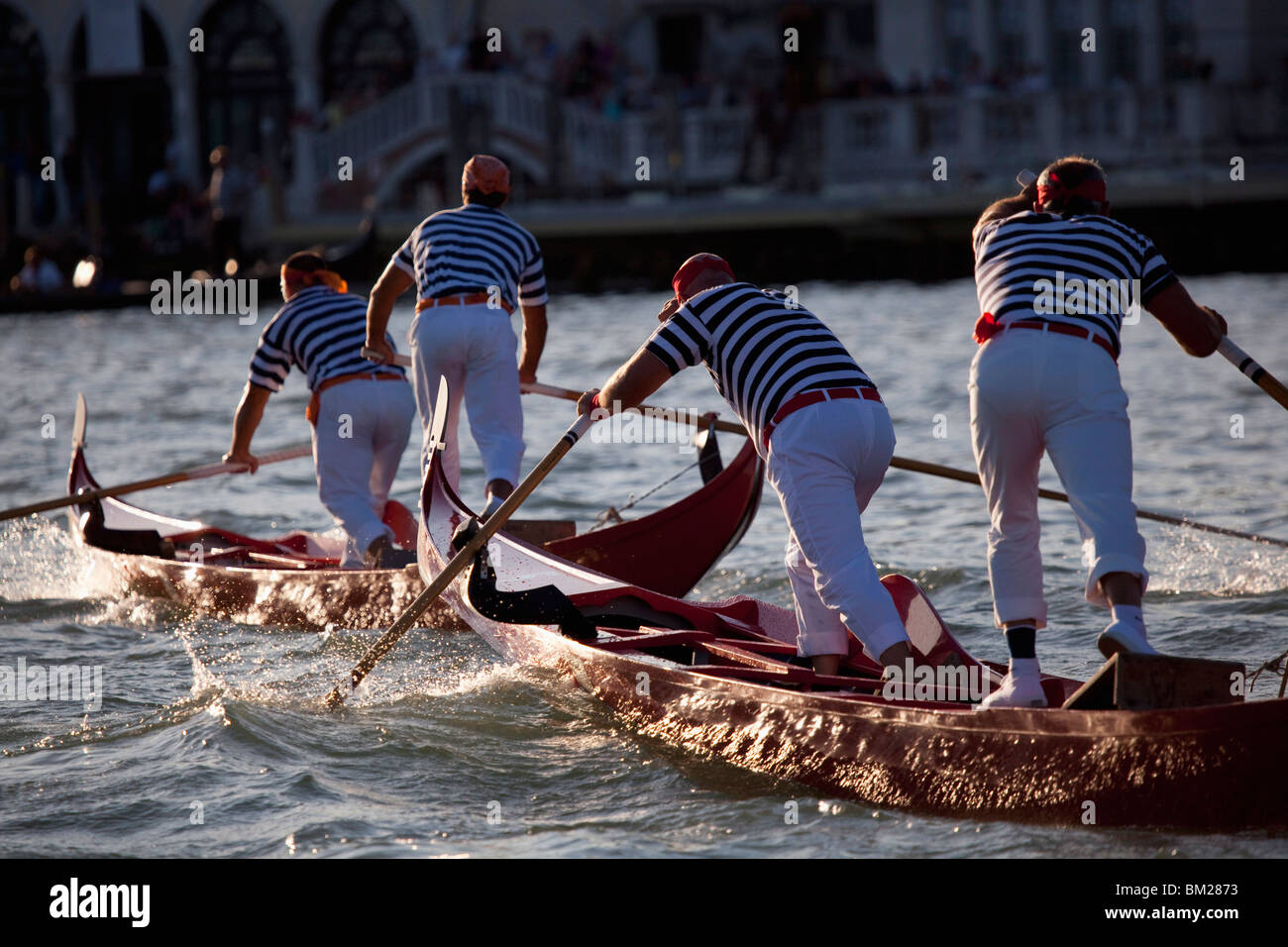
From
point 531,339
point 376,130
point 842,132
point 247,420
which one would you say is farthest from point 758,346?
point 376,130

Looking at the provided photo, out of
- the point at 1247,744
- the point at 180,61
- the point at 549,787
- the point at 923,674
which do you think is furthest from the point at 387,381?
the point at 180,61

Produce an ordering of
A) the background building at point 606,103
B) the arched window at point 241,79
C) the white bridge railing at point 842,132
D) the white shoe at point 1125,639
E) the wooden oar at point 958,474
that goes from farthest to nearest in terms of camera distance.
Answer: the arched window at point 241,79
the background building at point 606,103
the white bridge railing at point 842,132
the wooden oar at point 958,474
the white shoe at point 1125,639

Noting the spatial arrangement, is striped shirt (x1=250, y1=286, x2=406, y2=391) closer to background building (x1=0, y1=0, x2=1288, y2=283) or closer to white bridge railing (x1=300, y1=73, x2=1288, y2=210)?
background building (x1=0, y1=0, x2=1288, y2=283)

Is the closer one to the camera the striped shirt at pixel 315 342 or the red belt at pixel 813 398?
the red belt at pixel 813 398

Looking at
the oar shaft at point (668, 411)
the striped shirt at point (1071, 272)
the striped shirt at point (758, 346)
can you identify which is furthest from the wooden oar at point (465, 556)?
the striped shirt at point (1071, 272)

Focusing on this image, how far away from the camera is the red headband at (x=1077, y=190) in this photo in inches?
145

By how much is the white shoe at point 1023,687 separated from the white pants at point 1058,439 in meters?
0.10

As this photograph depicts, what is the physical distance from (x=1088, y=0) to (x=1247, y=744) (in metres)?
18.6

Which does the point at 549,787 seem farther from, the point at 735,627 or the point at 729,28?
the point at 729,28

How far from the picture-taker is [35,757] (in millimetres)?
4422

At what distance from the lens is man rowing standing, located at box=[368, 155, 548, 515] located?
5.49m

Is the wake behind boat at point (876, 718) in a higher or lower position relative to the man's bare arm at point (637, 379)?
lower

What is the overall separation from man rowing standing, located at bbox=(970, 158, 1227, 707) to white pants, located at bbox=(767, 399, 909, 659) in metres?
0.27

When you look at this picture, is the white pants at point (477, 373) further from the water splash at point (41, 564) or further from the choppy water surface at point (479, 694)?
the water splash at point (41, 564)
